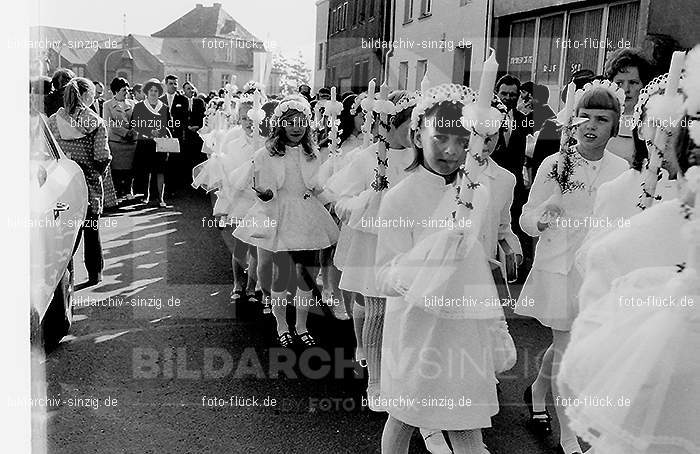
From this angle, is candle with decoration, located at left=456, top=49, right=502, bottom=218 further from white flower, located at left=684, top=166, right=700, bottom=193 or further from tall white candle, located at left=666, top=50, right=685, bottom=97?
white flower, located at left=684, top=166, right=700, bottom=193

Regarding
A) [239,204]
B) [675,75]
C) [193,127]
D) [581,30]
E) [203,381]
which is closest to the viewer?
[675,75]

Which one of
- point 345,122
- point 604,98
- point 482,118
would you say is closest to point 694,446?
point 482,118

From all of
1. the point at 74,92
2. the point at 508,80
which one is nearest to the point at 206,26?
the point at 74,92

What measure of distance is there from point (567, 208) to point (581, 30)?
5.84 ft

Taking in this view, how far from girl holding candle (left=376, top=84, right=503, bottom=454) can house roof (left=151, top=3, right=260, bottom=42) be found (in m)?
1.84

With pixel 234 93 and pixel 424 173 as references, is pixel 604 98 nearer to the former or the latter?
pixel 424 173

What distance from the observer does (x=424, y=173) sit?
2988 mm

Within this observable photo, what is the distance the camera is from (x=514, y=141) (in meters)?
4.91

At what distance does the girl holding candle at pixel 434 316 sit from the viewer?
2.74 metres

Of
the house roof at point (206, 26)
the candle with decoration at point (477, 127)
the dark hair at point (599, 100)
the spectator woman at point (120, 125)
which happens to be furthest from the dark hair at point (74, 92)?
the dark hair at point (599, 100)

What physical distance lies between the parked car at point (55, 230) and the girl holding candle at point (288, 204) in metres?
1.13

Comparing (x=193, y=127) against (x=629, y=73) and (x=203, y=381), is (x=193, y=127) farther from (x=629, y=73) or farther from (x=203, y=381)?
(x=629, y=73)

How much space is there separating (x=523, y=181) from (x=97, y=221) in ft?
10.1

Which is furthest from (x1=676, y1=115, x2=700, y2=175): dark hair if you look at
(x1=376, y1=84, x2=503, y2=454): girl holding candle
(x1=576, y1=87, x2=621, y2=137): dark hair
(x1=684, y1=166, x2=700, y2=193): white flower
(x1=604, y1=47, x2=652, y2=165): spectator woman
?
(x1=604, y1=47, x2=652, y2=165): spectator woman
